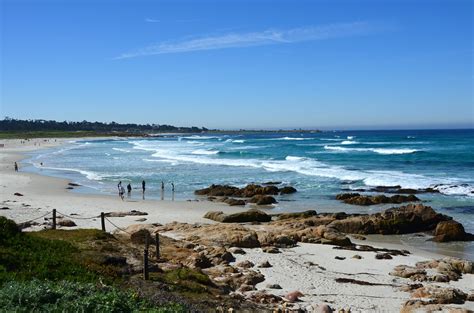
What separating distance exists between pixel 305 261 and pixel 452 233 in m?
6.69

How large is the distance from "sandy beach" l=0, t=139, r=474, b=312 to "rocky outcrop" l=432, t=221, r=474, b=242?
5.75 feet

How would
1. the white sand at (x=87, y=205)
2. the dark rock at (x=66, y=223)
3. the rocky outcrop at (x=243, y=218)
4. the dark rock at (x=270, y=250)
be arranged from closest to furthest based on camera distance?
the dark rock at (x=270, y=250), the dark rock at (x=66, y=223), the rocky outcrop at (x=243, y=218), the white sand at (x=87, y=205)

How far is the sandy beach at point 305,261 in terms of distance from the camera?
12484 millimetres

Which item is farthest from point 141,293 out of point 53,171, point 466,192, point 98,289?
point 53,171

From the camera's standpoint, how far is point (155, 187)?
1412 inches

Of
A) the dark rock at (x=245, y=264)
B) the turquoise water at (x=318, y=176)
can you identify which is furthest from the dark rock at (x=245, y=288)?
the turquoise water at (x=318, y=176)

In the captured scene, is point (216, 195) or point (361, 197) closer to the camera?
point (361, 197)

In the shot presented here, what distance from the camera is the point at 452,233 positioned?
1908 centimetres

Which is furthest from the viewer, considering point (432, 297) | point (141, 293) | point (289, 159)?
point (289, 159)

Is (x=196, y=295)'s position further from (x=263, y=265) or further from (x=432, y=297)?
(x=432, y=297)

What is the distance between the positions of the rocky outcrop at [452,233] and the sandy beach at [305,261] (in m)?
1.75

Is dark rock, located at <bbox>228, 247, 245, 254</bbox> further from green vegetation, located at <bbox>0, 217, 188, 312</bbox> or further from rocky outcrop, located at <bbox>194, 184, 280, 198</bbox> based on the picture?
rocky outcrop, located at <bbox>194, 184, 280, 198</bbox>

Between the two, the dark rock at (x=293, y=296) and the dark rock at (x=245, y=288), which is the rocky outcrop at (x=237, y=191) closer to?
the dark rock at (x=245, y=288)

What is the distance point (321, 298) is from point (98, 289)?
5594 mm
